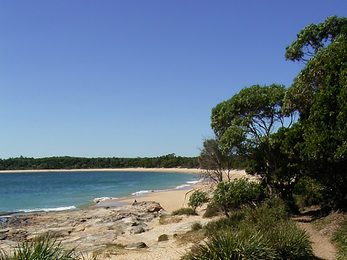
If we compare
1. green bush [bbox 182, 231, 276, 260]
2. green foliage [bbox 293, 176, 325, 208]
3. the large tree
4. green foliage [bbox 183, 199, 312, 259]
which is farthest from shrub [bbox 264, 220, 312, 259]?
green foliage [bbox 293, 176, 325, 208]

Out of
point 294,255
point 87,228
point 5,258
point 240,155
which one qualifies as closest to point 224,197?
point 240,155

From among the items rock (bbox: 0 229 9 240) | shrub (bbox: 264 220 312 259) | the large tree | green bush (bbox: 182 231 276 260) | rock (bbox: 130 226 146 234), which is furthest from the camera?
rock (bbox: 0 229 9 240)

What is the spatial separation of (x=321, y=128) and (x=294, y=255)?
5.82 m

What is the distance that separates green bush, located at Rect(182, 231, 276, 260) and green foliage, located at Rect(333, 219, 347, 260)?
264cm

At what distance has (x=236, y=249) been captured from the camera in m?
11.4

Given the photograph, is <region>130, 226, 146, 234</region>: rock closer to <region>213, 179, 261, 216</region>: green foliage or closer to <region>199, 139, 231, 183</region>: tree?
<region>199, 139, 231, 183</region>: tree

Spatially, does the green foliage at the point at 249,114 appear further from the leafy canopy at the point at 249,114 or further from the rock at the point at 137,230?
the rock at the point at 137,230

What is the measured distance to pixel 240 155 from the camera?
23.3m

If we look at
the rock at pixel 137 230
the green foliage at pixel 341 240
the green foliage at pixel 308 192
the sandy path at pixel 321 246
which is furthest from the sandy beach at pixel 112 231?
the green foliage at pixel 308 192

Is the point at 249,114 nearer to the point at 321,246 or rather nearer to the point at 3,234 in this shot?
the point at 321,246

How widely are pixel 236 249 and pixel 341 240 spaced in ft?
18.3

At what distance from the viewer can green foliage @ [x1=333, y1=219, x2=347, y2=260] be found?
13.3m

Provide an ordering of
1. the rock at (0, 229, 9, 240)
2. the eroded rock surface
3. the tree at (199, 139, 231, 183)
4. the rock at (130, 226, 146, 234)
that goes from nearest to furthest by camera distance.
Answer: the eroded rock surface → the tree at (199, 139, 231, 183) → the rock at (130, 226, 146, 234) → the rock at (0, 229, 9, 240)

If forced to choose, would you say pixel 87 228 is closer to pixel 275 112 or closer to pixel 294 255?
pixel 275 112
